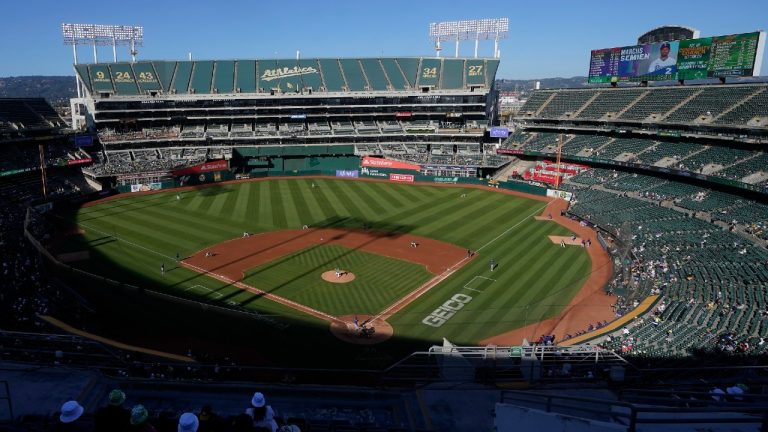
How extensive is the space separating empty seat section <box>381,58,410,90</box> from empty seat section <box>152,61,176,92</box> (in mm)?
35283

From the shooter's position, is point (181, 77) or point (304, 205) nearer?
point (304, 205)

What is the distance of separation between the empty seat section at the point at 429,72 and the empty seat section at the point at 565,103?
1864 centimetres

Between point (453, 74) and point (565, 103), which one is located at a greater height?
point (453, 74)

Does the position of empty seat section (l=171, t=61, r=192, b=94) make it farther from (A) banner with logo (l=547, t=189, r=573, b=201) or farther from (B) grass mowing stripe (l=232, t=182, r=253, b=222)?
(A) banner with logo (l=547, t=189, r=573, b=201)

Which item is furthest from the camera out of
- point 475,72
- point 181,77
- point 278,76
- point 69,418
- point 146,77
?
point 475,72

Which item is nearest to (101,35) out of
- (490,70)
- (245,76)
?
(245,76)

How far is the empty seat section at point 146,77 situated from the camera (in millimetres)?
76619

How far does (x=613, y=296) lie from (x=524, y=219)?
20401 mm

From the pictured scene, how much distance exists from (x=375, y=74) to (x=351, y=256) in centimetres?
5380

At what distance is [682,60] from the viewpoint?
202 feet

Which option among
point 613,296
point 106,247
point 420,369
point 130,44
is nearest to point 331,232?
point 106,247

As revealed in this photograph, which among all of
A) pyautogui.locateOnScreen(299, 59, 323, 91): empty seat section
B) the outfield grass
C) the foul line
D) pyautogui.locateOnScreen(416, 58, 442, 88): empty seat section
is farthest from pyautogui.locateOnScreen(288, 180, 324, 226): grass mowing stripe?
pyautogui.locateOnScreen(416, 58, 442, 88): empty seat section

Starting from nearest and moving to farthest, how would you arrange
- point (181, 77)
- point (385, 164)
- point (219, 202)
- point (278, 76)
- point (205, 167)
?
1. point (219, 202)
2. point (205, 167)
3. point (385, 164)
4. point (181, 77)
5. point (278, 76)

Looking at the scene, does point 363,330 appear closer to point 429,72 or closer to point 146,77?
point 429,72
